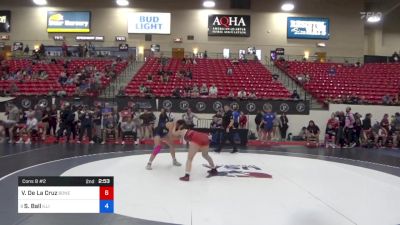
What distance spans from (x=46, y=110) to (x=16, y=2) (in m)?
20.6

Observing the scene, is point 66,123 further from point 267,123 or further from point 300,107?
point 300,107

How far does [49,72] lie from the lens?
23.5 metres

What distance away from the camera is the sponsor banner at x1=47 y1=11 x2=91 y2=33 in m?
31.2

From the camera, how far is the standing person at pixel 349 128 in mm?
15676

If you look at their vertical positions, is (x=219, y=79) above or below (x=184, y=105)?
above

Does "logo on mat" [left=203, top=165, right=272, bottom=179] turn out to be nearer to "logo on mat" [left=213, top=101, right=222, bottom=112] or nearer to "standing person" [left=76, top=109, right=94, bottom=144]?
"standing person" [left=76, top=109, right=94, bottom=144]

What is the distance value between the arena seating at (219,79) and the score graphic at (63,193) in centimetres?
1601

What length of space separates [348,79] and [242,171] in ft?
58.4

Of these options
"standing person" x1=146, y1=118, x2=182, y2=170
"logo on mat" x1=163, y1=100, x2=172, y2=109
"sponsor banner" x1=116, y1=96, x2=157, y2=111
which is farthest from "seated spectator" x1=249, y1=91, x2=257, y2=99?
"standing person" x1=146, y1=118, x2=182, y2=170

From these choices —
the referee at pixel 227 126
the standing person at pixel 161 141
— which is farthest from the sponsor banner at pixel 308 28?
the standing person at pixel 161 141

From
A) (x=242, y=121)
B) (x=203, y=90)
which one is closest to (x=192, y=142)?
(x=242, y=121)

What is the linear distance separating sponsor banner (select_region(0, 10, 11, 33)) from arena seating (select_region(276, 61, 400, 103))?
22.0 metres

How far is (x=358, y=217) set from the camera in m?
5.20

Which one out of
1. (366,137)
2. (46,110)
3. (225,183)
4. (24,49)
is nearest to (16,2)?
(24,49)
